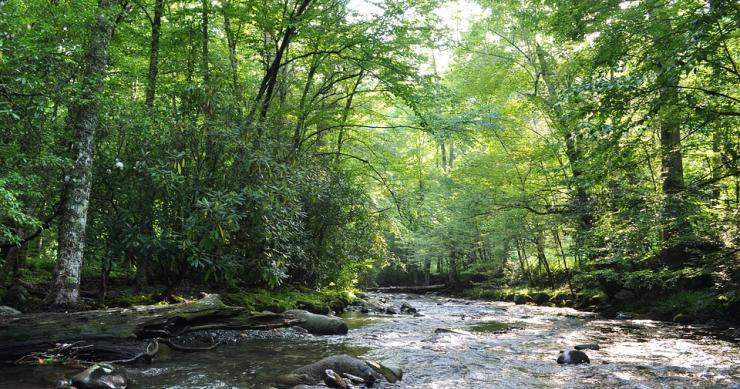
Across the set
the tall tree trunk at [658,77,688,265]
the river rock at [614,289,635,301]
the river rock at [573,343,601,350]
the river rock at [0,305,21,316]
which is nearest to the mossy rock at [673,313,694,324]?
the tall tree trunk at [658,77,688,265]

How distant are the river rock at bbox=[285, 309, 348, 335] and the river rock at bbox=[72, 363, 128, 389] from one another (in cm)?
530

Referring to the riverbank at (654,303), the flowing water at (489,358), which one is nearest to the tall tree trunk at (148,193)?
the flowing water at (489,358)

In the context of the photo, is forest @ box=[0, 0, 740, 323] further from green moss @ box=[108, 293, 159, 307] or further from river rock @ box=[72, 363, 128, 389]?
river rock @ box=[72, 363, 128, 389]

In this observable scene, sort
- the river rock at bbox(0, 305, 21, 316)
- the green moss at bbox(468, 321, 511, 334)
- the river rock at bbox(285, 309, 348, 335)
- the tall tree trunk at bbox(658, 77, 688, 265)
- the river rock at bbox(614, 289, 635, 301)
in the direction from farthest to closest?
the river rock at bbox(614, 289, 635, 301)
the green moss at bbox(468, 321, 511, 334)
the river rock at bbox(285, 309, 348, 335)
the tall tree trunk at bbox(658, 77, 688, 265)
the river rock at bbox(0, 305, 21, 316)

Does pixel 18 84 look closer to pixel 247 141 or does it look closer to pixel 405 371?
pixel 247 141

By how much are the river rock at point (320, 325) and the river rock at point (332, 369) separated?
3.95m

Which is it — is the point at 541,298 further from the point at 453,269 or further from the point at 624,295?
the point at 453,269

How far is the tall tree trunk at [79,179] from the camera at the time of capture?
7.43 m

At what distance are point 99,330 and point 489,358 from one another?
21.1 ft

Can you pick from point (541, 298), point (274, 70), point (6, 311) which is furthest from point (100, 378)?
point (541, 298)

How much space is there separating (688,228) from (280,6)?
12.2m

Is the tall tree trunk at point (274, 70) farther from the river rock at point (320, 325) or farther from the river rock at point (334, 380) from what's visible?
the river rock at point (334, 380)

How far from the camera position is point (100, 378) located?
519cm

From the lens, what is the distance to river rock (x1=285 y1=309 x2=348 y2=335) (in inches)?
416
